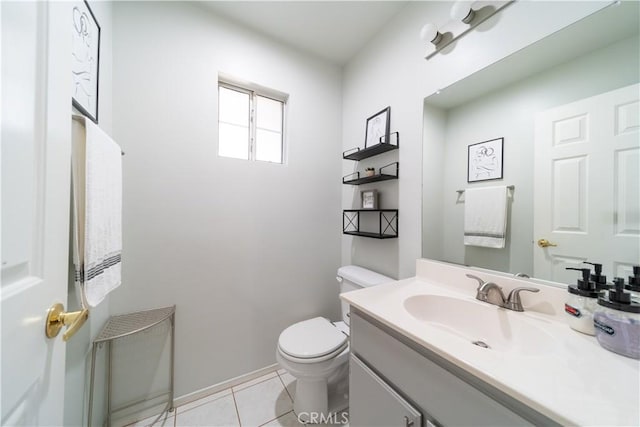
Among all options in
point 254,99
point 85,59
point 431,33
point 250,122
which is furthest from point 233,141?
point 431,33

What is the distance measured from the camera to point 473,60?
1011 millimetres

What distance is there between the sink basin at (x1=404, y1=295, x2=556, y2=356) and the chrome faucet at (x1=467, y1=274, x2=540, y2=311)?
0.02 meters

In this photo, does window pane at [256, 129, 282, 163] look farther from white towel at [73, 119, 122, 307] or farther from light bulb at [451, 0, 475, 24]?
light bulb at [451, 0, 475, 24]

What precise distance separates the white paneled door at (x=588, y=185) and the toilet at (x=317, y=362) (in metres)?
0.82

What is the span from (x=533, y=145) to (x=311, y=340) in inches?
56.3

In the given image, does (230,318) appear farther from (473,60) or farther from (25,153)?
(473,60)

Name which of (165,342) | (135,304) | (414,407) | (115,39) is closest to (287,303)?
(165,342)

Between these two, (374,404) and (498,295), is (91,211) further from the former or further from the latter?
(498,295)

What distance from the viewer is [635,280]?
23.6 inches

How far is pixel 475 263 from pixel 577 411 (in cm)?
69

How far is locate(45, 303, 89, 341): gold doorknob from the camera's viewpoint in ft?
1.38

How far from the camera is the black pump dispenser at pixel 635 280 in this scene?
1.95 feet

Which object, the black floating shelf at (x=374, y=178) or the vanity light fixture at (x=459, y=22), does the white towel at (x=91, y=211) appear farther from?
the vanity light fixture at (x=459, y=22)

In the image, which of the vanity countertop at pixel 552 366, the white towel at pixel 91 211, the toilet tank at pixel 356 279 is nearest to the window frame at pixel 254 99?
the white towel at pixel 91 211
